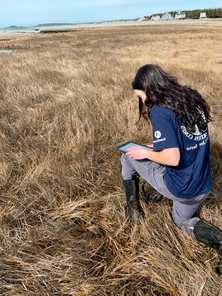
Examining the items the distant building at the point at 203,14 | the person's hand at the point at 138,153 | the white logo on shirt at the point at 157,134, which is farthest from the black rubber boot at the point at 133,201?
the distant building at the point at 203,14

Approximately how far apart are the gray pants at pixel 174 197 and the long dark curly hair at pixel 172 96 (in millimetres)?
448

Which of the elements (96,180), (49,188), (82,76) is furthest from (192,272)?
(82,76)

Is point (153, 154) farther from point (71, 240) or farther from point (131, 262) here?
point (71, 240)

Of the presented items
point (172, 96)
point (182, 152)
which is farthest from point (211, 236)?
point (172, 96)

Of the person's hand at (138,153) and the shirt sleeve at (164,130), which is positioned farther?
the person's hand at (138,153)

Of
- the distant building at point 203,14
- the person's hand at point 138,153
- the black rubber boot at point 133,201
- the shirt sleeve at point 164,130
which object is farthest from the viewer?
the distant building at point 203,14

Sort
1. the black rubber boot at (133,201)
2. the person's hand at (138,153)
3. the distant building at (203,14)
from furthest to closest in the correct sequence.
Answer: the distant building at (203,14) → the black rubber boot at (133,201) → the person's hand at (138,153)

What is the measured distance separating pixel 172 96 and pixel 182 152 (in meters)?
0.35

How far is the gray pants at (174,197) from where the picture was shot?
159 cm

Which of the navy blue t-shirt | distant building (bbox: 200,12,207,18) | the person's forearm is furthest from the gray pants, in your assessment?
distant building (bbox: 200,12,207,18)

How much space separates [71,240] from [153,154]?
0.92 meters

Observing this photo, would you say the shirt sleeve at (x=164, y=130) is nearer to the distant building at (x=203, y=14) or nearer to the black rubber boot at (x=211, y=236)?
the black rubber boot at (x=211, y=236)

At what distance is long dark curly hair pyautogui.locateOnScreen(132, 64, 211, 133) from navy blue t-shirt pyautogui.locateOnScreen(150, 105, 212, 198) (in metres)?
0.04

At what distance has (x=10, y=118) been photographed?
4.23m
